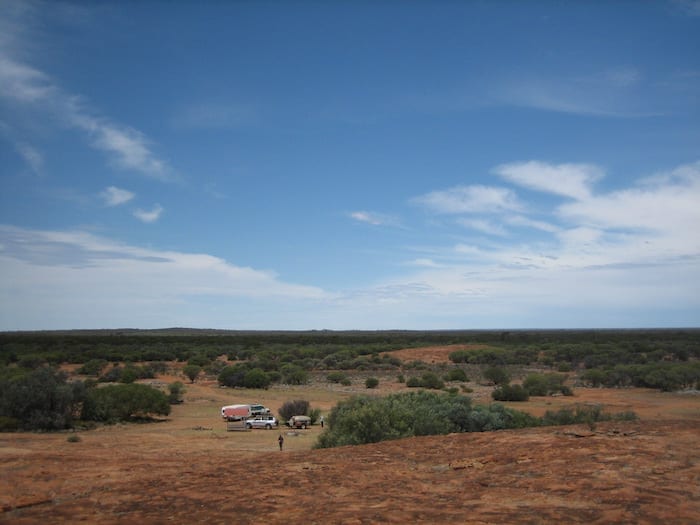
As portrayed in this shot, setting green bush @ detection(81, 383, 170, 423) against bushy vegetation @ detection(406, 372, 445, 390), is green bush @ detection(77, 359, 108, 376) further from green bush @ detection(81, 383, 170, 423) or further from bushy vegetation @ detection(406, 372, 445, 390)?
bushy vegetation @ detection(406, 372, 445, 390)

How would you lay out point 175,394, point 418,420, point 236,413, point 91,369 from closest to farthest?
point 418,420
point 236,413
point 175,394
point 91,369

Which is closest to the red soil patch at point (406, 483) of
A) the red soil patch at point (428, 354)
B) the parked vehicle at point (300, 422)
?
→ the parked vehicle at point (300, 422)

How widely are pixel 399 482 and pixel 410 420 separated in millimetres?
7977

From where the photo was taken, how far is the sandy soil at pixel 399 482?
9.38 m

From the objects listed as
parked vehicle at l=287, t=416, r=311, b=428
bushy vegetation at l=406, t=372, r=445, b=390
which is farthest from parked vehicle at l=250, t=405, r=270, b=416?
bushy vegetation at l=406, t=372, r=445, b=390

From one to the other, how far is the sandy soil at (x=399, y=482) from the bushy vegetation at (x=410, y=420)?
6.04 ft

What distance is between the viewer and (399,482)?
11797mm

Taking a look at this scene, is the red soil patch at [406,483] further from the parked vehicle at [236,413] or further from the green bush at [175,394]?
the green bush at [175,394]

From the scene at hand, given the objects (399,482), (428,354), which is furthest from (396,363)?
(399,482)

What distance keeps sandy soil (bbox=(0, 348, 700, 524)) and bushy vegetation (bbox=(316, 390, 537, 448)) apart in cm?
184

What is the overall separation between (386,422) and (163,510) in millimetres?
9916

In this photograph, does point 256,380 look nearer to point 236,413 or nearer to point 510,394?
point 236,413

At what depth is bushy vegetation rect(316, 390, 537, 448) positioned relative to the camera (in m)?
18.7

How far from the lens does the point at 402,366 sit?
66375 mm
